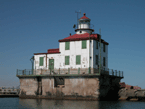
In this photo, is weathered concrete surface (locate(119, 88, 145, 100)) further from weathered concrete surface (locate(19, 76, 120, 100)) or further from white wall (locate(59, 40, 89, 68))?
white wall (locate(59, 40, 89, 68))

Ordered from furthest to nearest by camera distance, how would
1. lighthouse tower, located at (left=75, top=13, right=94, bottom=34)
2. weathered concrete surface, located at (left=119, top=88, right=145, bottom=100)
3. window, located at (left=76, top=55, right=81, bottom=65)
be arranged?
lighthouse tower, located at (left=75, top=13, right=94, bottom=34) → window, located at (left=76, top=55, right=81, bottom=65) → weathered concrete surface, located at (left=119, top=88, right=145, bottom=100)

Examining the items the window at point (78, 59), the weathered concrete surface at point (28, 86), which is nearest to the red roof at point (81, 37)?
the window at point (78, 59)

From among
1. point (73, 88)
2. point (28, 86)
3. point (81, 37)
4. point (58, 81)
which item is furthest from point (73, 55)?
point (28, 86)

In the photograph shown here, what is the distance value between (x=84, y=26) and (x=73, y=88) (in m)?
12.0

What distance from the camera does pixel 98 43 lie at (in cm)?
4728

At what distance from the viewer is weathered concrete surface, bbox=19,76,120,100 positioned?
43.1m

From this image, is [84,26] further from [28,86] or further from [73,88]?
[28,86]

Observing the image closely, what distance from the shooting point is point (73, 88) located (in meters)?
44.3

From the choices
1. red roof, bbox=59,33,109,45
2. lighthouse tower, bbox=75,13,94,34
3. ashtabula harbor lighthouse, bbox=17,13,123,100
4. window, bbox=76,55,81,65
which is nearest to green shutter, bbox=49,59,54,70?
ashtabula harbor lighthouse, bbox=17,13,123,100

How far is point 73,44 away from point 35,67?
8.29 meters

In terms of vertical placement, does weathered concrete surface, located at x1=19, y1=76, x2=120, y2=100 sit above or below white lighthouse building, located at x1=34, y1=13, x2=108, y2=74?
below

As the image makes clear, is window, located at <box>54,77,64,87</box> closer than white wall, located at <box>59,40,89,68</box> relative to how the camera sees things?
No

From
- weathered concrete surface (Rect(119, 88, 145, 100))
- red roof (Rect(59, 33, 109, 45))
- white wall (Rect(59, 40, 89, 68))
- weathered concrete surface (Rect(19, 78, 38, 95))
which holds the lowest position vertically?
weathered concrete surface (Rect(119, 88, 145, 100))

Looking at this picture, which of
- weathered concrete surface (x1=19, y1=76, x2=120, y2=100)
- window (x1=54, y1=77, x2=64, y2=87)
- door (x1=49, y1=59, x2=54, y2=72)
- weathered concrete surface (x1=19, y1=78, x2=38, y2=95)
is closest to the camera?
weathered concrete surface (x1=19, y1=76, x2=120, y2=100)
